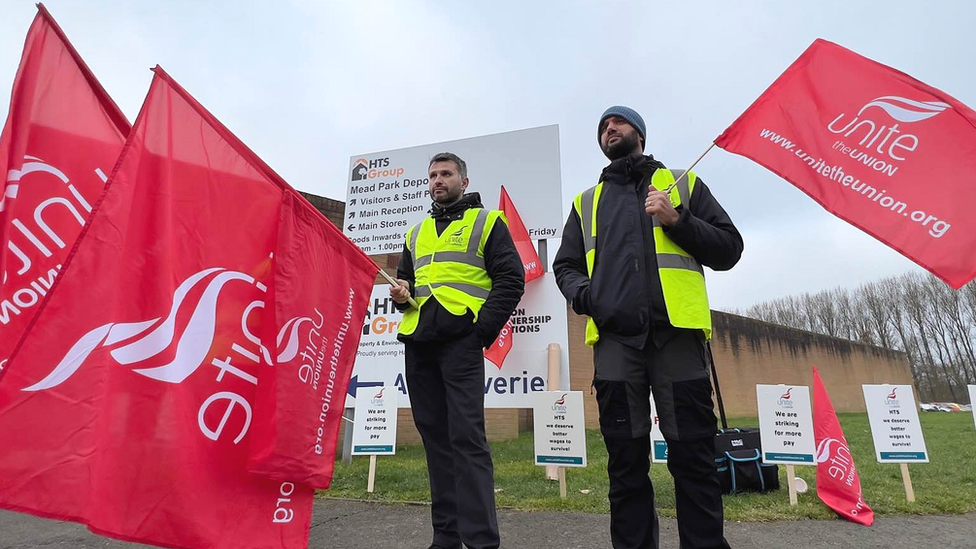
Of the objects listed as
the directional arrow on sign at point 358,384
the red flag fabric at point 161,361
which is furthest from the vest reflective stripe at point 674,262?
the directional arrow on sign at point 358,384

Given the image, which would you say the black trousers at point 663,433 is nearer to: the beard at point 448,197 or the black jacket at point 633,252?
the black jacket at point 633,252

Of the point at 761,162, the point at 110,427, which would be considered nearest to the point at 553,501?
the point at 761,162

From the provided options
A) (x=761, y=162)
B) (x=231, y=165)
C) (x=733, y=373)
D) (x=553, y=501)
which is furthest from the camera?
(x=733, y=373)

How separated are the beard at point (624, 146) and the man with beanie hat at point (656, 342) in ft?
0.71

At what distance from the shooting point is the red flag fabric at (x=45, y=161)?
84.3 inches

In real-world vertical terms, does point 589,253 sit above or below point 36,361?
above

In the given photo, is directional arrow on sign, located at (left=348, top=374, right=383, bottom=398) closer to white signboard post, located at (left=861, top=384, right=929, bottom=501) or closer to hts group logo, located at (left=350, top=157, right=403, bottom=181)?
hts group logo, located at (left=350, top=157, right=403, bottom=181)

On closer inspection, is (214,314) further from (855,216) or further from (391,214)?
(391,214)

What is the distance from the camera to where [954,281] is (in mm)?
1879

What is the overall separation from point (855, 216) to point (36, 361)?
293cm

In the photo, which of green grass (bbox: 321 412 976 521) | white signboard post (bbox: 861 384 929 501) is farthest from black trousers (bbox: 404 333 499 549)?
white signboard post (bbox: 861 384 929 501)

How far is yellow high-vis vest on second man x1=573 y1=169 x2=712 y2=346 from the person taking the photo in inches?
73.8

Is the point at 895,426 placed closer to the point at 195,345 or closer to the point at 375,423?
the point at 375,423

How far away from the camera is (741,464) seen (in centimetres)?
372
